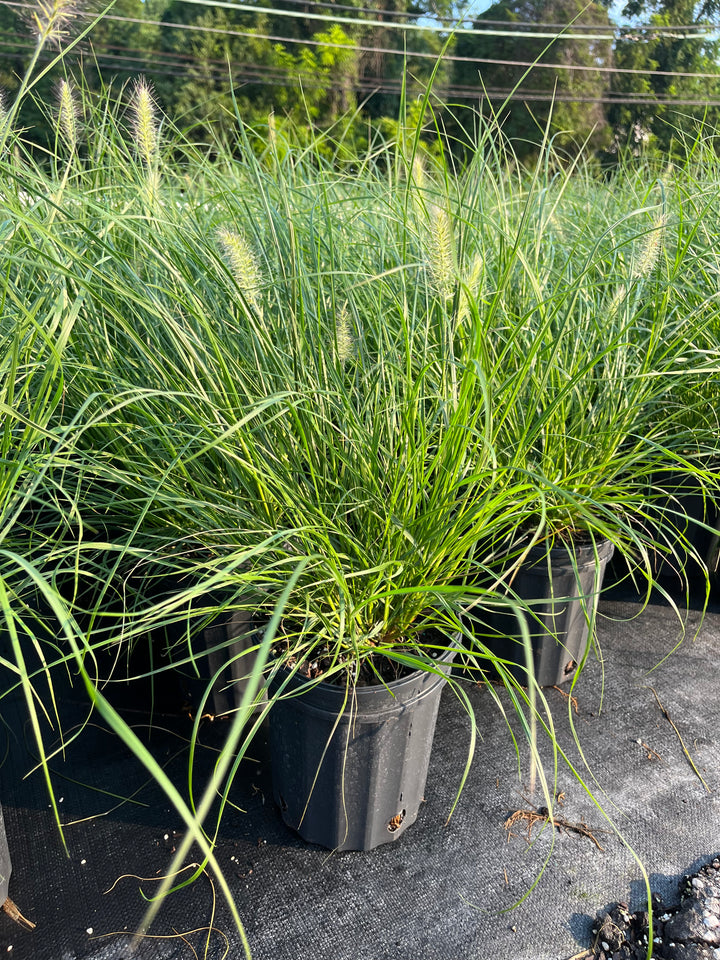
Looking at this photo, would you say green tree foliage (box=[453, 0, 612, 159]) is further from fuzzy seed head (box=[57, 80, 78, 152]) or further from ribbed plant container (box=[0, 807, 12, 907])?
ribbed plant container (box=[0, 807, 12, 907])

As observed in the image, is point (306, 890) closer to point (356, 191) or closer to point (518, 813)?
point (518, 813)

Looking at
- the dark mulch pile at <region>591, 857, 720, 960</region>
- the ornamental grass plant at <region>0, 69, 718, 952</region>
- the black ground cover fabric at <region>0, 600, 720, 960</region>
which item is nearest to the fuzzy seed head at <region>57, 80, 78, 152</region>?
the ornamental grass plant at <region>0, 69, 718, 952</region>

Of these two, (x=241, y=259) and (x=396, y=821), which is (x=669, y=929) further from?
(x=241, y=259)

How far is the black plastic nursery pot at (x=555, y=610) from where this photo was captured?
4.88 feet

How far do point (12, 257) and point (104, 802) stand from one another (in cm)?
101

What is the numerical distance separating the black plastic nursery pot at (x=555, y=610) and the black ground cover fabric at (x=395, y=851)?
0.31 feet

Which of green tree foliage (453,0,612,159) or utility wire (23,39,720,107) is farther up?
green tree foliage (453,0,612,159)

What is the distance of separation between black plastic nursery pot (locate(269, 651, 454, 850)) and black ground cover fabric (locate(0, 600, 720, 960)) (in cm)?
7

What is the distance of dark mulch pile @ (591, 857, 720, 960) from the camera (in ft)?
3.38

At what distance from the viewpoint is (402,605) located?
1131 mm

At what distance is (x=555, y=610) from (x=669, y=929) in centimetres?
61

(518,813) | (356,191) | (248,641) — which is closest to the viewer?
(518,813)

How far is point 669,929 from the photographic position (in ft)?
3.51

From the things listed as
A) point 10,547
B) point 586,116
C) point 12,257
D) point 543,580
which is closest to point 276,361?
point 12,257
